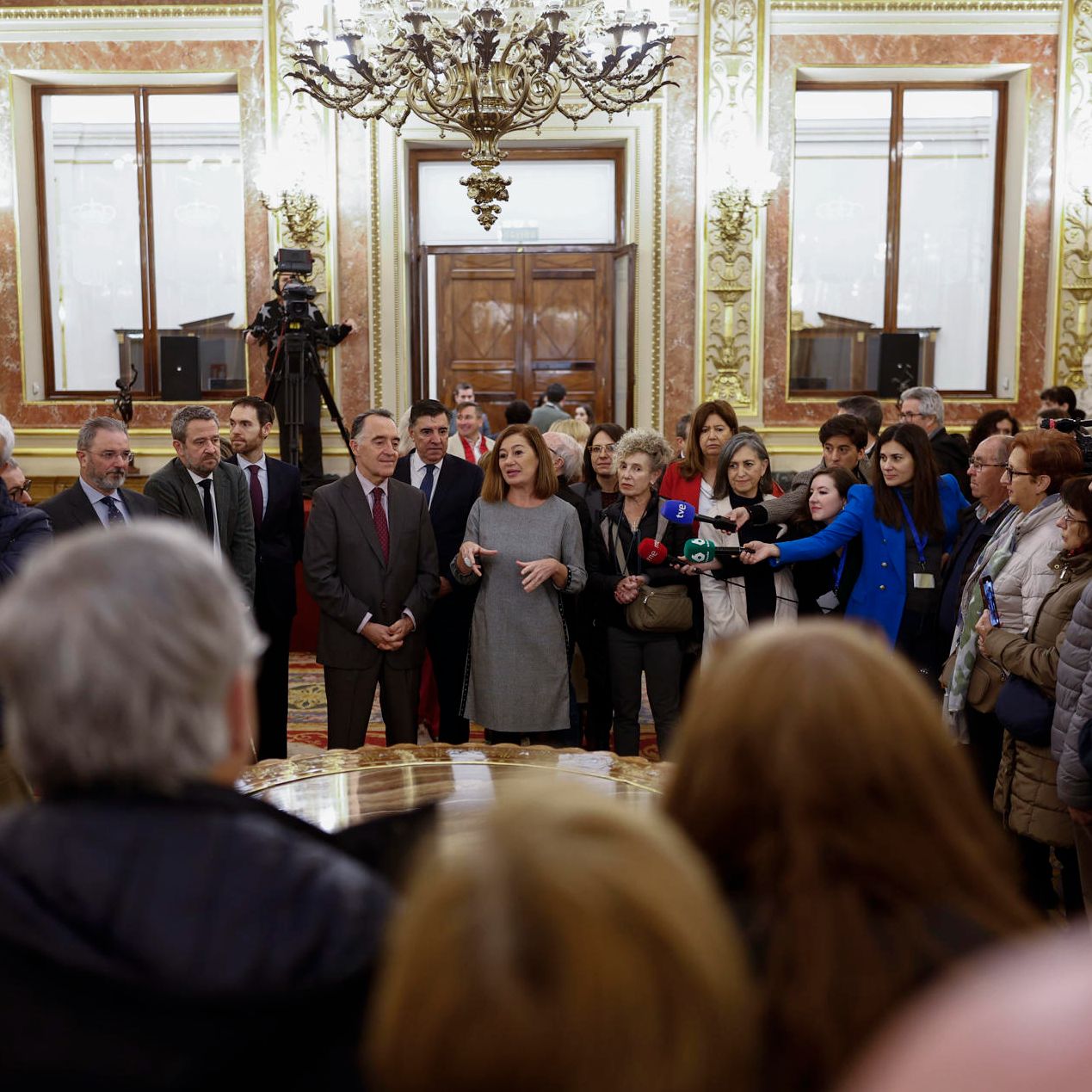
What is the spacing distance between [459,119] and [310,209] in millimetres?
3938

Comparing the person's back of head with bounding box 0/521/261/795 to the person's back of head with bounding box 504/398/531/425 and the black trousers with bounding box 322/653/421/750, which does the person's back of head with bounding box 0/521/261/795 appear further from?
the person's back of head with bounding box 504/398/531/425

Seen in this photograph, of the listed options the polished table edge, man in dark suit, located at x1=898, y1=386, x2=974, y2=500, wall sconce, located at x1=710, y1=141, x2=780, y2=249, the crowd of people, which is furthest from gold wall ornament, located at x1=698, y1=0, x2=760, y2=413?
the crowd of people

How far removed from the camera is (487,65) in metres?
4.76

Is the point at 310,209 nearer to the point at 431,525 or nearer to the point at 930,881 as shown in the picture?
the point at 431,525

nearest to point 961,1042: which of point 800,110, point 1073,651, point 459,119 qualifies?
point 1073,651

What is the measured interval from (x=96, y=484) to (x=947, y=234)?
7621 mm

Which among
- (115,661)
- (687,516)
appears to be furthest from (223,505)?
(115,661)

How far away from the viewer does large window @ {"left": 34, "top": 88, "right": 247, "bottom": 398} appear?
909 centimetres

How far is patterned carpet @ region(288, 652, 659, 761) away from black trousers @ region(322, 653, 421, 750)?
1000mm

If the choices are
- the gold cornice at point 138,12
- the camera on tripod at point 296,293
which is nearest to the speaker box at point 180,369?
the camera on tripod at point 296,293

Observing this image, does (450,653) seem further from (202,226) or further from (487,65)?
(202,226)

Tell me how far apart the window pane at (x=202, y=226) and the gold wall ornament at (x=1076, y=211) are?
6.29 m

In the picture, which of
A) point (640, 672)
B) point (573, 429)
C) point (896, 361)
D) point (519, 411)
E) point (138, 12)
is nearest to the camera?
point (640, 672)

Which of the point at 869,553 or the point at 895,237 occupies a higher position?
the point at 895,237
